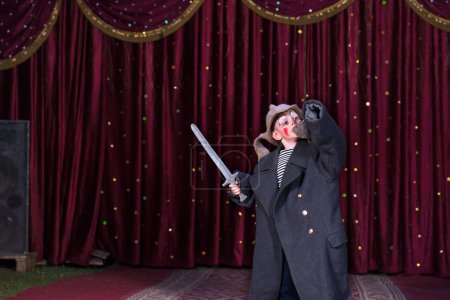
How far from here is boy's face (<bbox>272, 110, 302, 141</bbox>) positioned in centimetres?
251

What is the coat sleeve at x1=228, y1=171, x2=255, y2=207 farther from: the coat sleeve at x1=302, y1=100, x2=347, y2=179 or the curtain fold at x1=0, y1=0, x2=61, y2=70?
the curtain fold at x1=0, y1=0, x2=61, y2=70

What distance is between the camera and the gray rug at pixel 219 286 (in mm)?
3350

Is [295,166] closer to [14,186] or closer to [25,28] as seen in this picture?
[14,186]

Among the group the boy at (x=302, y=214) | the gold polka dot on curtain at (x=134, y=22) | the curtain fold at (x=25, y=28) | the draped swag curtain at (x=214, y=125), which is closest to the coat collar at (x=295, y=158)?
the boy at (x=302, y=214)

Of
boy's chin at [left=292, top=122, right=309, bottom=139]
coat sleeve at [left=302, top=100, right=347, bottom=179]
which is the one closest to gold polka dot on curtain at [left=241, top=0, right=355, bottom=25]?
boy's chin at [left=292, top=122, right=309, bottom=139]

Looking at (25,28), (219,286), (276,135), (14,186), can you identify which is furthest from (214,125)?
(276,135)

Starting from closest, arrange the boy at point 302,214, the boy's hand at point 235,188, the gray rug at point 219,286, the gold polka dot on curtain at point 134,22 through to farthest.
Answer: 1. the boy at point 302,214
2. the boy's hand at point 235,188
3. the gray rug at point 219,286
4. the gold polka dot on curtain at point 134,22

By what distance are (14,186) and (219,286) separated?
59.1 inches

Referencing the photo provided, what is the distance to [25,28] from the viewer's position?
4359 millimetres

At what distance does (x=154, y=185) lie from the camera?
4289 mm

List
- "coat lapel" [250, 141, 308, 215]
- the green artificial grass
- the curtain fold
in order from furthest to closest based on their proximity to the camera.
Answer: the curtain fold < the green artificial grass < "coat lapel" [250, 141, 308, 215]

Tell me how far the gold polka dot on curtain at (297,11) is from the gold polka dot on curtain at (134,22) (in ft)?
1.33

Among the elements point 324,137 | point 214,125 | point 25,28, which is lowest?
point 324,137

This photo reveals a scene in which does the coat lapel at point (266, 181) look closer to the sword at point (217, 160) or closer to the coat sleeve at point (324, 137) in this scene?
the sword at point (217, 160)
